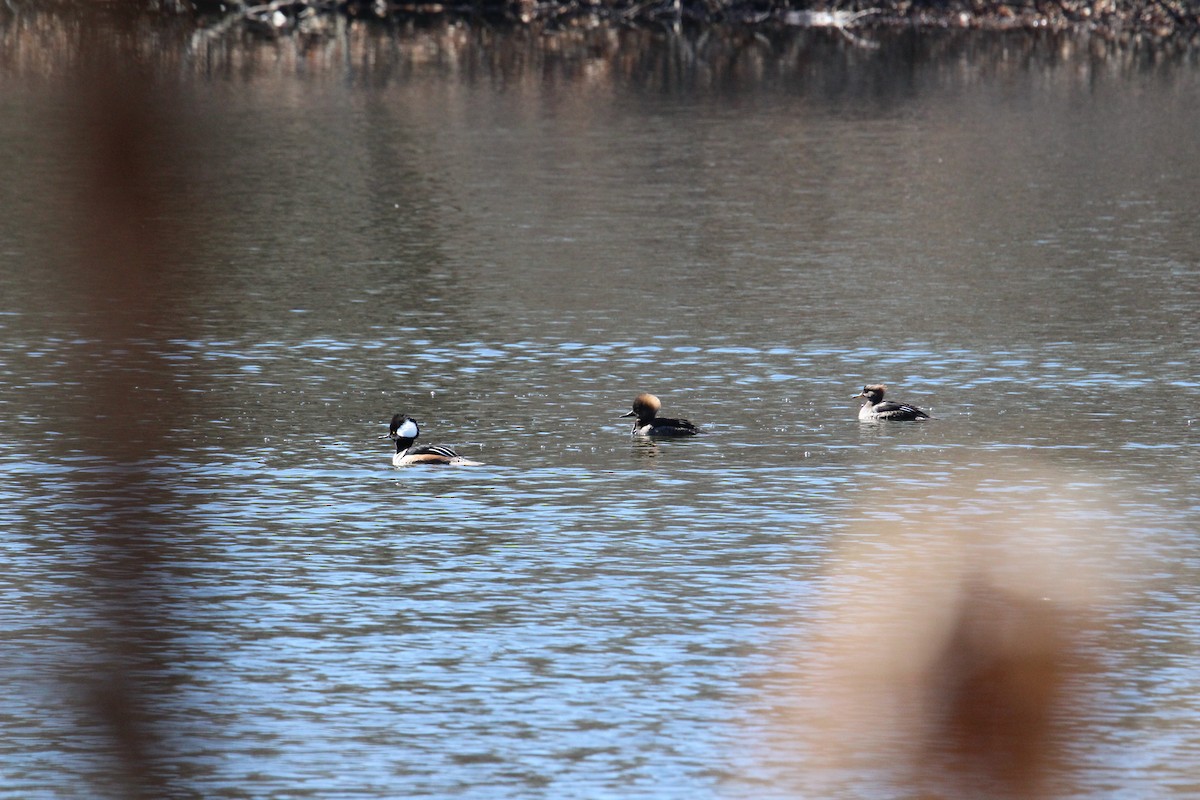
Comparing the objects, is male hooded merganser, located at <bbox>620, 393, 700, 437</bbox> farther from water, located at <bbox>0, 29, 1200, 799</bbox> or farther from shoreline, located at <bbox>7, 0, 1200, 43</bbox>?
shoreline, located at <bbox>7, 0, 1200, 43</bbox>

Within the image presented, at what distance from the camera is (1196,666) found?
9289 millimetres

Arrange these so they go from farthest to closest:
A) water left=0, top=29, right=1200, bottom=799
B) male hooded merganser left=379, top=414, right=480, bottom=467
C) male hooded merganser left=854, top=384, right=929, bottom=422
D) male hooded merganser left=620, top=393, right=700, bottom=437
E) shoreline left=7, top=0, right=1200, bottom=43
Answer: shoreline left=7, top=0, right=1200, bottom=43
male hooded merganser left=854, top=384, right=929, bottom=422
male hooded merganser left=620, top=393, right=700, bottom=437
male hooded merganser left=379, top=414, right=480, bottom=467
water left=0, top=29, right=1200, bottom=799

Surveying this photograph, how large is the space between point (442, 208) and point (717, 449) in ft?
55.4

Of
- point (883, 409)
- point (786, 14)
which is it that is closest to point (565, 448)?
point (883, 409)

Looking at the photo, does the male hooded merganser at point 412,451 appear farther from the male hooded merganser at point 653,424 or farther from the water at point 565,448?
the male hooded merganser at point 653,424

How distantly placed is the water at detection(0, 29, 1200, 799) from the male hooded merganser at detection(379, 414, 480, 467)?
0.42 feet

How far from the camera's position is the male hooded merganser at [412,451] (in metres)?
14.2

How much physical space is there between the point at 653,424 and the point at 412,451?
2.12 metres

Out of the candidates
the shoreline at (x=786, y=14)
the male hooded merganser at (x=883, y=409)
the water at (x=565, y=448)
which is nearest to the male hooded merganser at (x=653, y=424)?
the water at (x=565, y=448)

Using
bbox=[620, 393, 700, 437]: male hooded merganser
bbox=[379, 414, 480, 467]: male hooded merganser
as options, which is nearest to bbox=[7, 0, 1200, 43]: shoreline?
bbox=[620, 393, 700, 437]: male hooded merganser

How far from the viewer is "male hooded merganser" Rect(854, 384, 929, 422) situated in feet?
52.4

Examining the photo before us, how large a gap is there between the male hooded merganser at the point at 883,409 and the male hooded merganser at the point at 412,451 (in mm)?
3582

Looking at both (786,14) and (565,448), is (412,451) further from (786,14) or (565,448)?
(786,14)

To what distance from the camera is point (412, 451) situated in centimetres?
1431
